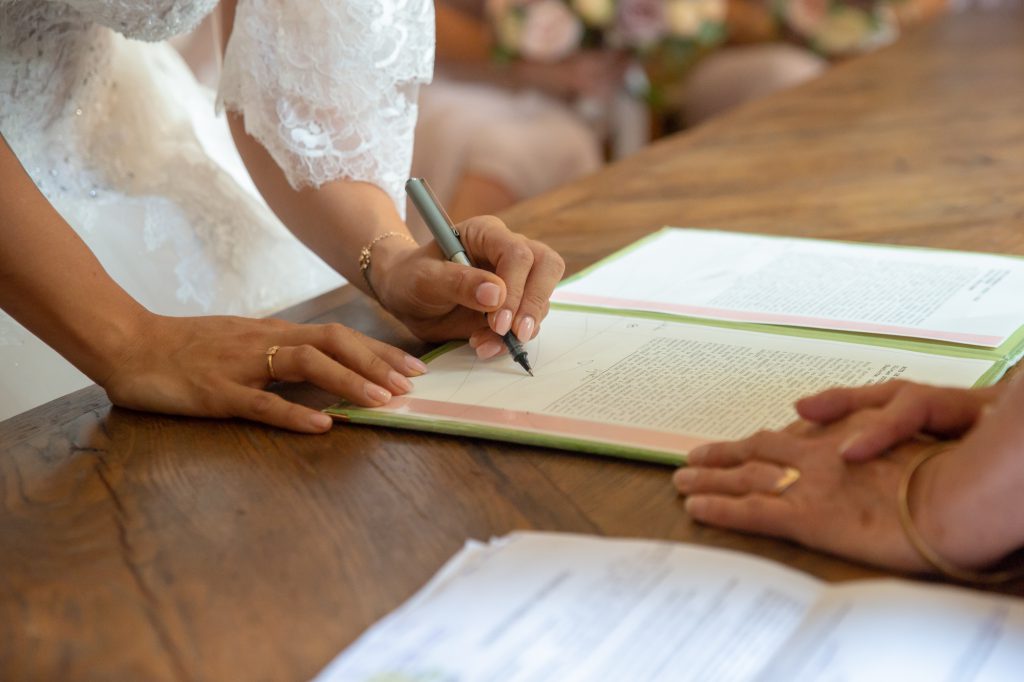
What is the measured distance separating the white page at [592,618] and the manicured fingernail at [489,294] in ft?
1.07

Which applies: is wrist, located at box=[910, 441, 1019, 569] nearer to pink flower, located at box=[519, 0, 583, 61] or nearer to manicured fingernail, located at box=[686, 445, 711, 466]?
manicured fingernail, located at box=[686, 445, 711, 466]

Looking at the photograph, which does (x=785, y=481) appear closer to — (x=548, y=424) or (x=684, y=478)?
(x=684, y=478)

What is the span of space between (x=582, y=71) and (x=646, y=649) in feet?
10.4

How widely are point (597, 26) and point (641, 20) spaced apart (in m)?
0.14

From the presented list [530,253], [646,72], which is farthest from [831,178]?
[646,72]

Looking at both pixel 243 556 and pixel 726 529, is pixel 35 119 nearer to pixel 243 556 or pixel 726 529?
pixel 243 556

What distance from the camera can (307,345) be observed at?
3.09ft

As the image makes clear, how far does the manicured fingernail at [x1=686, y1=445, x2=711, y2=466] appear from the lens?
0.75 meters

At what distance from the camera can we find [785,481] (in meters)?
0.68

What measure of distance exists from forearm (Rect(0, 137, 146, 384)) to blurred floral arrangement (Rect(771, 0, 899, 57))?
10.5 ft

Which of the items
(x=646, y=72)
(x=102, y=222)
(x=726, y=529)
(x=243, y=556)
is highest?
→ (x=102, y=222)

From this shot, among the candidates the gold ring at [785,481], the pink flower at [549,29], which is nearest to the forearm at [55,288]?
the gold ring at [785,481]

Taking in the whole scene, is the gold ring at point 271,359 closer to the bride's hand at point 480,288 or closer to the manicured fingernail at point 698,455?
the bride's hand at point 480,288

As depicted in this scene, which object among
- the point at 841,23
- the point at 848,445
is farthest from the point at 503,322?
the point at 841,23
